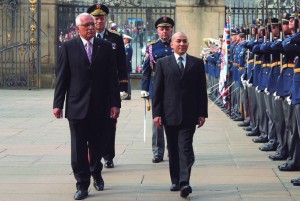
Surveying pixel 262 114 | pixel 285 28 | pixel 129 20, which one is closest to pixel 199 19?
pixel 129 20

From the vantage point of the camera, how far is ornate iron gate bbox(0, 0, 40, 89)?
26547 millimetres

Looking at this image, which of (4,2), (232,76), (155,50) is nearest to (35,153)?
Answer: (155,50)

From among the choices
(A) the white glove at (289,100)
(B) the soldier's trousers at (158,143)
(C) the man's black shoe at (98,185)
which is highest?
(A) the white glove at (289,100)

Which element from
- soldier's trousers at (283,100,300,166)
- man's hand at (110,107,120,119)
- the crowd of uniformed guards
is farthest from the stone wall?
man's hand at (110,107,120,119)

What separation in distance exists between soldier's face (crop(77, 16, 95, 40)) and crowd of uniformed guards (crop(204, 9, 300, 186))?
2205mm

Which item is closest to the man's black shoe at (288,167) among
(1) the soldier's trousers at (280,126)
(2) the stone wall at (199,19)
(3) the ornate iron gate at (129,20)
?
(1) the soldier's trousers at (280,126)

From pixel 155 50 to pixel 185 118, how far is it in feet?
8.11

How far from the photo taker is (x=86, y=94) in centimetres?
914

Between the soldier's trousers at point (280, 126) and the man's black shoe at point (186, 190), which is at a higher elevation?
the soldier's trousers at point (280, 126)

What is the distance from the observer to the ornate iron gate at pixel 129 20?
2744cm

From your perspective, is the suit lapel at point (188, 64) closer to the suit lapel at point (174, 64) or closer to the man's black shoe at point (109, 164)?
the suit lapel at point (174, 64)

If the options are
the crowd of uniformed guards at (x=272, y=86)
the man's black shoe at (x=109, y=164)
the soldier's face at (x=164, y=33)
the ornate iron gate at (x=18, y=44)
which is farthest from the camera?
the ornate iron gate at (x=18, y=44)

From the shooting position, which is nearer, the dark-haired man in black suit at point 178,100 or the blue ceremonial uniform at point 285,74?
the dark-haired man in black suit at point 178,100

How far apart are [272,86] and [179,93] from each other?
2916 mm
